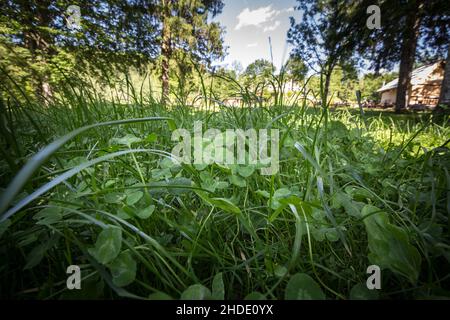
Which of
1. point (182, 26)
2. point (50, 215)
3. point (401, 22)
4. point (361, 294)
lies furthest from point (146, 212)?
point (182, 26)

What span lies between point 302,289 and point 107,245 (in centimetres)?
40

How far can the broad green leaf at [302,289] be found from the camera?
1.26 ft

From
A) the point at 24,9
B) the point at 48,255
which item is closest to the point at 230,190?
the point at 48,255

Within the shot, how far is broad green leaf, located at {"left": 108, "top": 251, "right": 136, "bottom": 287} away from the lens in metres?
0.39

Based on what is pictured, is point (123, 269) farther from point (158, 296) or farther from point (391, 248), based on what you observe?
point (391, 248)

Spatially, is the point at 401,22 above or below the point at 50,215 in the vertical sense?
above

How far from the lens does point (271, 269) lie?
0.46 metres

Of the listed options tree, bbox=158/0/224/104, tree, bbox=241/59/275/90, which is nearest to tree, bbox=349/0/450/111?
tree, bbox=241/59/275/90

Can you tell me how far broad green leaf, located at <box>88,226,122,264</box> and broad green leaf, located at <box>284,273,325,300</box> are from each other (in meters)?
0.35

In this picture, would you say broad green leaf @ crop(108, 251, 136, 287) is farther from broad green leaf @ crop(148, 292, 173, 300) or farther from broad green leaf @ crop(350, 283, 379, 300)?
broad green leaf @ crop(350, 283, 379, 300)

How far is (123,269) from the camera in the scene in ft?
1.32

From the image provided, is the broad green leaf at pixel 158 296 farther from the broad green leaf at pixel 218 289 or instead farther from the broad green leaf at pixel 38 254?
the broad green leaf at pixel 38 254

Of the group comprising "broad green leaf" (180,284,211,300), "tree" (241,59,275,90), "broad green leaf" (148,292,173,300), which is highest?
"tree" (241,59,275,90)
